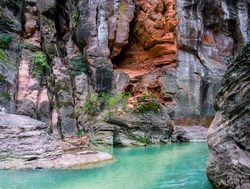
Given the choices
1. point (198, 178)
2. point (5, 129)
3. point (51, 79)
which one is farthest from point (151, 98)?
point (198, 178)

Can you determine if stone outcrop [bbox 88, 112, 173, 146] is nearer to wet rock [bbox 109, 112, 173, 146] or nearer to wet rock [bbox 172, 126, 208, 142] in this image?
wet rock [bbox 109, 112, 173, 146]

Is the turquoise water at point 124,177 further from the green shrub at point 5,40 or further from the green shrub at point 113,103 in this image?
the green shrub at point 5,40

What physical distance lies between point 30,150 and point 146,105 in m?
10.00

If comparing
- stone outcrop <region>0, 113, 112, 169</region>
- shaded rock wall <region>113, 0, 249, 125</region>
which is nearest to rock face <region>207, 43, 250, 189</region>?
stone outcrop <region>0, 113, 112, 169</region>

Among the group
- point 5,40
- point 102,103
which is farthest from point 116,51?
point 5,40

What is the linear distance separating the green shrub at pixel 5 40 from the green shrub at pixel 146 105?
9.22 meters

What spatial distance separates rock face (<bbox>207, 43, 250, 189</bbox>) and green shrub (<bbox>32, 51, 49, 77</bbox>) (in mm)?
16659

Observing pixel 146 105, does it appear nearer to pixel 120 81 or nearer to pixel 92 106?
pixel 92 106

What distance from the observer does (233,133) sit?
693cm

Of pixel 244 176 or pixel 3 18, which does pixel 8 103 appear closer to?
pixel 3 18

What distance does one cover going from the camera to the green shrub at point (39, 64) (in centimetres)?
2256

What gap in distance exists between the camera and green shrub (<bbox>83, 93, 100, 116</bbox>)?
A: 2275 centimetres

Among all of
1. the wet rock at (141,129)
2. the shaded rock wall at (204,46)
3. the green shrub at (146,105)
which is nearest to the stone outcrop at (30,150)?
the wet rock at (141,129)

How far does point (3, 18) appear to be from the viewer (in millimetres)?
23422
